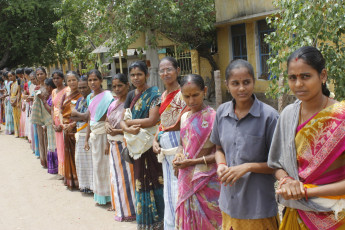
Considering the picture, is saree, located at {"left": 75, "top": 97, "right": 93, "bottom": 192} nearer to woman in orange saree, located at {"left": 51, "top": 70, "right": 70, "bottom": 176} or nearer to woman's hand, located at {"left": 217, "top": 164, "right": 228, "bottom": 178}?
woman in orange saree, located at {"left": 51, "top": 70, "right": 70, "bottom": 176}

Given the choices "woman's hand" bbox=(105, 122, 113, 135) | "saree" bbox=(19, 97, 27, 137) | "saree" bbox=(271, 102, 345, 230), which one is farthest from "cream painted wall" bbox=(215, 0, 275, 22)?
"saree" bbox=(271, 102, 345, 230)

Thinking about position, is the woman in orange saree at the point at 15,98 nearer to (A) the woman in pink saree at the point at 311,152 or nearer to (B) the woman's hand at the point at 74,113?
(B) the woman's hand at the point at 74,113

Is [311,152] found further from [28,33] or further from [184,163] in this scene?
[28,33]

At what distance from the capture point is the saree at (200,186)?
326 centimetres

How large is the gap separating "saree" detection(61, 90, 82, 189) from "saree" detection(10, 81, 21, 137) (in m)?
5.95

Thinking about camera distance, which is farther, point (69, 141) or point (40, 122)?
point (40, 122)

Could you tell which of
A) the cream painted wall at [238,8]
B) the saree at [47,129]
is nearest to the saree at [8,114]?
the saree at [47,129]

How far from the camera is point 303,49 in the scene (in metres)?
2.26

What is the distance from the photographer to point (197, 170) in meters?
3.28

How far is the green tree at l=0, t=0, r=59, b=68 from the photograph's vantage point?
63.5 feet

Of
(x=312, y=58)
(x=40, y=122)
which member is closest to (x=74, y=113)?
(x=40, y=122)

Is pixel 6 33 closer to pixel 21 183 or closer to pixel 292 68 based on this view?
pixel 21 183

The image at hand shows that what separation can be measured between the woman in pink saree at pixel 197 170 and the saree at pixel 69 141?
12.1 feet

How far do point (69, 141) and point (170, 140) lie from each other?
10.9 feet
